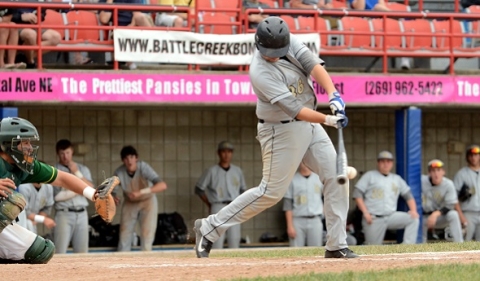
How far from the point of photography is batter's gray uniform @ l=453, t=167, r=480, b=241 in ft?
56.0

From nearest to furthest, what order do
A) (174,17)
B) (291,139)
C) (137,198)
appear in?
1. (291,139)
2. (174,17)
3. (137,198)

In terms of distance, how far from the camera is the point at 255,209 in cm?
888

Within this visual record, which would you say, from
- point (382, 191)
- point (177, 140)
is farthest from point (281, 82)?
point (177, 140)

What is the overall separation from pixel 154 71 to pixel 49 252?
666cm

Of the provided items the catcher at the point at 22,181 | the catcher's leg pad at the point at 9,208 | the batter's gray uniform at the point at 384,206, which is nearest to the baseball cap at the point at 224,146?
the batter's gray uniform at the point at 384,206

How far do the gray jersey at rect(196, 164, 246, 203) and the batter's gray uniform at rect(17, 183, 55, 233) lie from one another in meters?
2.38

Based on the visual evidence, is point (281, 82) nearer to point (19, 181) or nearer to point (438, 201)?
point (19, 181)

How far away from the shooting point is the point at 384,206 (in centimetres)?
1620

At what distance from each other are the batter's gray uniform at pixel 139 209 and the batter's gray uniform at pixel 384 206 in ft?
9.37

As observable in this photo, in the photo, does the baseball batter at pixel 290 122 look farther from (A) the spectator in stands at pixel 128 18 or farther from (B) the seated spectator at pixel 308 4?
(B) the seated spectator at pixel 308 4

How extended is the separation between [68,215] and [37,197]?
0.53 m

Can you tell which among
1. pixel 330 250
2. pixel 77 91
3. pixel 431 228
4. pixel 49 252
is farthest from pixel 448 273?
pixel 431 228

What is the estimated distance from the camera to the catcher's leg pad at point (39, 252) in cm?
874

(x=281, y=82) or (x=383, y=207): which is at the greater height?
(x=281, y=82)
